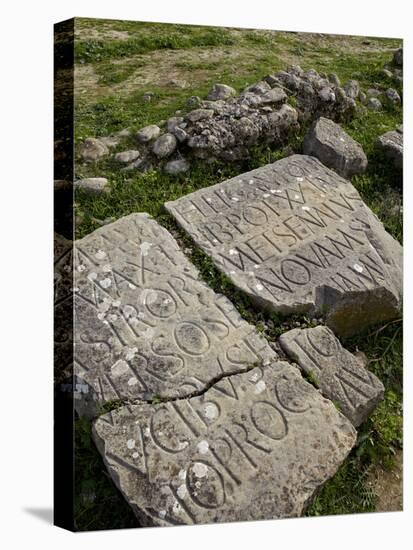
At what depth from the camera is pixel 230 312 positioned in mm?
4750

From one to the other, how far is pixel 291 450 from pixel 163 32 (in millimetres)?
2966

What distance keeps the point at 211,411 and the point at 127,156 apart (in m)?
2.11

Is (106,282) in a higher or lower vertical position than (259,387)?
higher

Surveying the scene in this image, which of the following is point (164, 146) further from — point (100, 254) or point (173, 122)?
point (100, 254)

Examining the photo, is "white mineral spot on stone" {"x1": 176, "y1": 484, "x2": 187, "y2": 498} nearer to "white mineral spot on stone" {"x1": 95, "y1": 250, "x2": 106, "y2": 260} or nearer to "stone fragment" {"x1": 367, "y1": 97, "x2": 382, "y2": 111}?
"white mineral spot on stone" {"x1": 95, "y1": 250, "x2": 106, "y2": 260}

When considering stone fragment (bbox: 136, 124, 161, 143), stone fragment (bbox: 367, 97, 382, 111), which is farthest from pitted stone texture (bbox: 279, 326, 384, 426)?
stone fragment (bbox: 367, 97, 382, 111)

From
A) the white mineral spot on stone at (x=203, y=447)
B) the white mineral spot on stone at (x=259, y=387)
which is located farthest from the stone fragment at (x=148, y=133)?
the white mineral spot on stone at (x=203, y=447)

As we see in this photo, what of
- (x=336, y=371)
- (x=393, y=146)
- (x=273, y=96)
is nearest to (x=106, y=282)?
(x=336, y=371)

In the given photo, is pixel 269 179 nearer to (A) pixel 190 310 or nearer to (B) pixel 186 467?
(A) pixel 190 310

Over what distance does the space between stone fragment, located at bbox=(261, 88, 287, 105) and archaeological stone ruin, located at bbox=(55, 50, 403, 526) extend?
0.5 inches

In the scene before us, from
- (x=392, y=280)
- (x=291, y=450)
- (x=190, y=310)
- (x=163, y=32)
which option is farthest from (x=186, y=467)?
(x=163, y=32)

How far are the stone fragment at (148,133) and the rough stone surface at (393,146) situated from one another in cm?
202

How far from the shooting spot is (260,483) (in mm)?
4039

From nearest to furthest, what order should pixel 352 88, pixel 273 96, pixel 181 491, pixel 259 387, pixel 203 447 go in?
pixel 181 491, pixel 203 447, pixel 259 387, pixel 273 96, pixel 352 88
